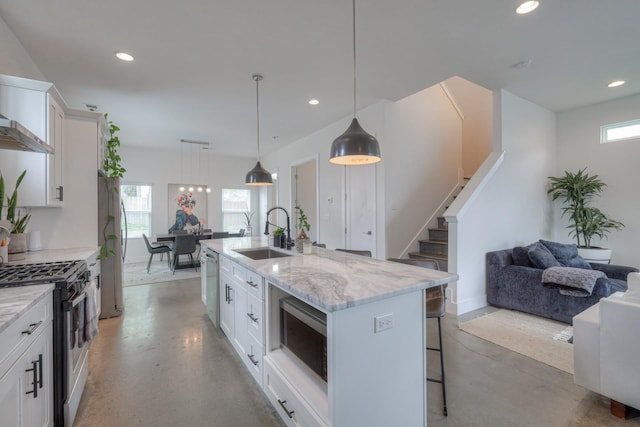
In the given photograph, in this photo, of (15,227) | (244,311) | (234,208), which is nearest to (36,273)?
(15,227)

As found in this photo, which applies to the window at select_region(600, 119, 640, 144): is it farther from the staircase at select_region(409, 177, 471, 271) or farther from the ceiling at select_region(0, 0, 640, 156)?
the staircase at select_region(409, 177, 471, 271)

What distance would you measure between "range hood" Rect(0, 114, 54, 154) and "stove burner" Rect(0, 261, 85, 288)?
2.86 feet

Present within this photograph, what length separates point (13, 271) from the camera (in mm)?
1823

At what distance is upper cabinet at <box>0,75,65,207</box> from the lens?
2.27 metres

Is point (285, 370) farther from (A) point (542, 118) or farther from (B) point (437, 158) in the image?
(A) point (542, 118)

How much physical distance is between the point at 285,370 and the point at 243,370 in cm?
92

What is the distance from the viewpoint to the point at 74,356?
1800 millimetres

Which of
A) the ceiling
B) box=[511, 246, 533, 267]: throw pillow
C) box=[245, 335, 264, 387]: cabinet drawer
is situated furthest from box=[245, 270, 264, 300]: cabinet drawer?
box=[511, 246, 533, 267]: throw pillow

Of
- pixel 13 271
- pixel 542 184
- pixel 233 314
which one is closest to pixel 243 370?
pixel 233 314

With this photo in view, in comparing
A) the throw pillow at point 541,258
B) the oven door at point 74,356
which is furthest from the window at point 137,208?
the throw pillow at point 541,258

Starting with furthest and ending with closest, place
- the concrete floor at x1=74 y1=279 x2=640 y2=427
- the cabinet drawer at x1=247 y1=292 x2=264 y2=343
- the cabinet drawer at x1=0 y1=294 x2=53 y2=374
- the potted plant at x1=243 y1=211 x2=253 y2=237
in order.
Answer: the potted plant at x1=243 y1=211 x2=253 y2=237 < the cabinet drawer at x1=247 y1=292 x2=264 y2=343 < the concrete floor at x1=74 y1=279 x2=640 y2=427 < the cabinet drawer at x1=0 y1=294 x2=53 y2=374

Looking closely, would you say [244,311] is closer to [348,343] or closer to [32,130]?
[348,343]

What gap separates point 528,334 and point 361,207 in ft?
8.76

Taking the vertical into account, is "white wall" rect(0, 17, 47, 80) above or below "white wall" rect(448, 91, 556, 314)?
above
